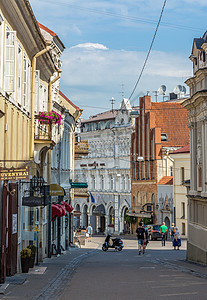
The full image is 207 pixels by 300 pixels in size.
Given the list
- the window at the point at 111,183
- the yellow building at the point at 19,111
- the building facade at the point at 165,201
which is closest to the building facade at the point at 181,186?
the building facade at the point at 165,201

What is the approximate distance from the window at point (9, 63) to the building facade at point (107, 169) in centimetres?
5985

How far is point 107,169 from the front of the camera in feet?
275

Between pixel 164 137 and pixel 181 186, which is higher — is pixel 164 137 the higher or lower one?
the higher one

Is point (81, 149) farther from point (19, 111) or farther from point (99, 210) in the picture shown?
point (99, 210)

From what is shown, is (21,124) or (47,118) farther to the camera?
(47,118)

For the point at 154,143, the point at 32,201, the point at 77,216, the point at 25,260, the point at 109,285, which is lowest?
the point at 77,216

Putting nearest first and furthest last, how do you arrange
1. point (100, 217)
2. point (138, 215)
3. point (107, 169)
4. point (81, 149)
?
point (81, 149), point (138, 215), point (107, 169), point (100, 217)

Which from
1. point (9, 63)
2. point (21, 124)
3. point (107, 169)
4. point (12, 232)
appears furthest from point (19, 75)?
point (107, 169)

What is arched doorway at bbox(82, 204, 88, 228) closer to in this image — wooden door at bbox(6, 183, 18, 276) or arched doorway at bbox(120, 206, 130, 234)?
arched doorway at bbox(120, 206, 130, 234)

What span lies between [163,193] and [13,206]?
49.3 m

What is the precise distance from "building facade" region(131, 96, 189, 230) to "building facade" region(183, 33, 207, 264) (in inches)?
1506

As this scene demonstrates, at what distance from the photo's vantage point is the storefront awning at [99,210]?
269 ft

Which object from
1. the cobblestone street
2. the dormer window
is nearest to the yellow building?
the cobblestone street

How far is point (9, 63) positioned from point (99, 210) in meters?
68.5
